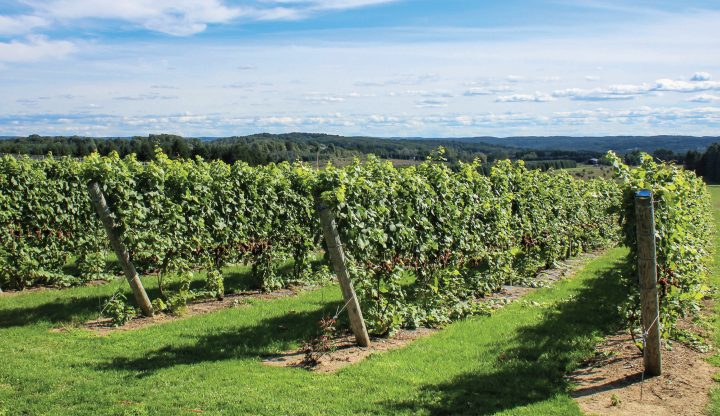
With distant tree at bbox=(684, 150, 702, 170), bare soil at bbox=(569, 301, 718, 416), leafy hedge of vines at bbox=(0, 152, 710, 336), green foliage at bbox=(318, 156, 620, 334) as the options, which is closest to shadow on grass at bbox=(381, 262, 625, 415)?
bare soil at bbox=(569, 301, 718, 416)

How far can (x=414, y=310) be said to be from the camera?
30.7 ft

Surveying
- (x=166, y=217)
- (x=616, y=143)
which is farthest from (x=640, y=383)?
(x=616, y=143)

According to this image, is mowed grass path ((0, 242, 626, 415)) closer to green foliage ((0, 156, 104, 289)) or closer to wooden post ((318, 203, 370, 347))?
wooden post ((318, 203, 370, 347))

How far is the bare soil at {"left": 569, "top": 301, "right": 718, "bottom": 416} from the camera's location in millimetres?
5809

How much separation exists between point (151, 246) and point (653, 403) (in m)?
8.42

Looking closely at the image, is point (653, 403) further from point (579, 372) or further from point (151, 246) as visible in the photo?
point (151, 246)

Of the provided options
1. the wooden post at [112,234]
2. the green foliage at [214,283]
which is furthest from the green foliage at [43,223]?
the green foliage at [214,283]

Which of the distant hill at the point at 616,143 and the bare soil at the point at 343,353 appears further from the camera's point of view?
the distant hill at the point at 616,143

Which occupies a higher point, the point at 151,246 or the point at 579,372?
A: the point at 151,246

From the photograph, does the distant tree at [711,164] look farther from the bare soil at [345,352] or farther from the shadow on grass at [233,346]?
the shadow on grass at [233,346]

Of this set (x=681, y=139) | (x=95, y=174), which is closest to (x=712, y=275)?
(x=95, y=174)

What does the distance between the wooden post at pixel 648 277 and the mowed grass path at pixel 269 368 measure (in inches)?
41.2

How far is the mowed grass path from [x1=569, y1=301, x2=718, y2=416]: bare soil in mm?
299

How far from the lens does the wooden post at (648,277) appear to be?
6023 mm
